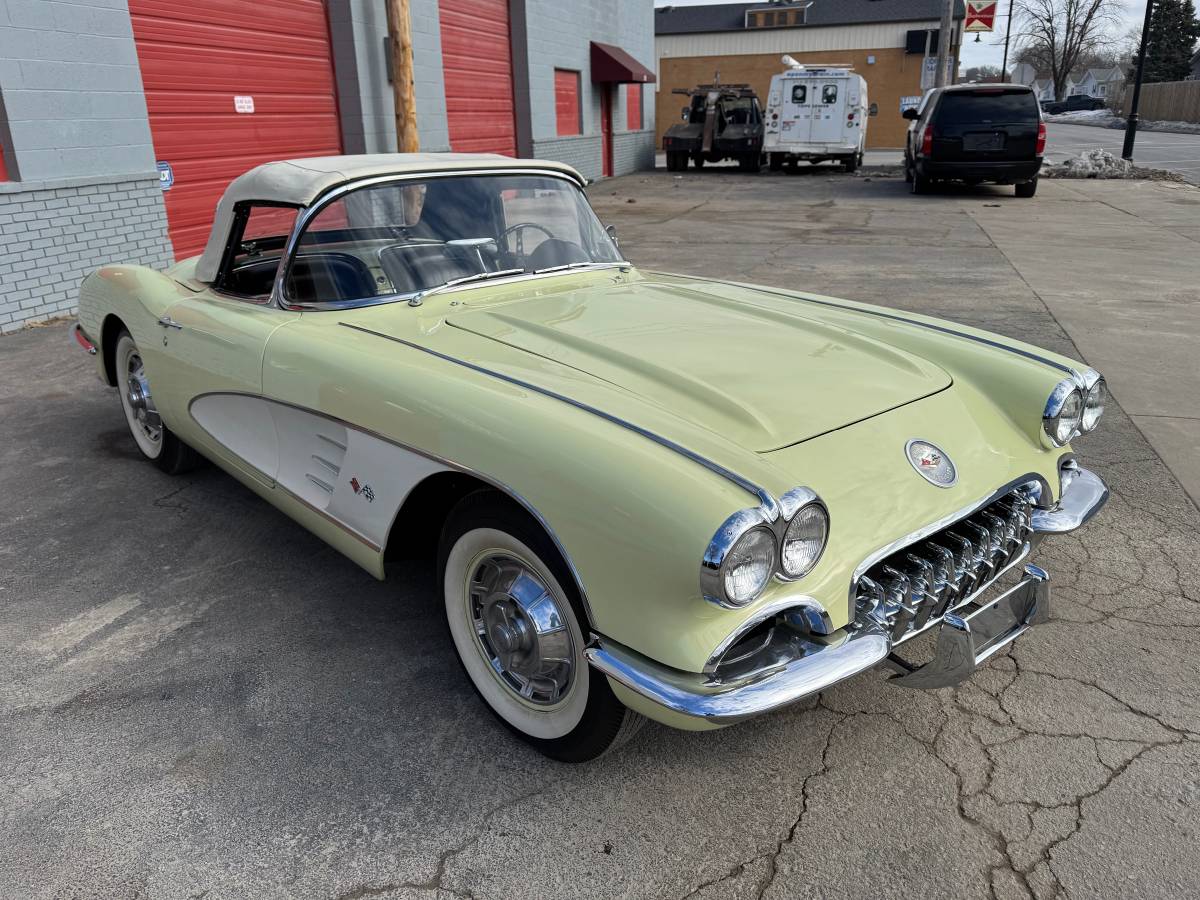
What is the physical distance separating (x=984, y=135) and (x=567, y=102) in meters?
8.25

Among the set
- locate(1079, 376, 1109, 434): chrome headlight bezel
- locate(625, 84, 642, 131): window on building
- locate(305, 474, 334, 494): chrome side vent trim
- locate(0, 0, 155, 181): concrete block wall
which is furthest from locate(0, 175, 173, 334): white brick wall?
locate(625, 84, 642, 131): window on building

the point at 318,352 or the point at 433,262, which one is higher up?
the point at 433,262

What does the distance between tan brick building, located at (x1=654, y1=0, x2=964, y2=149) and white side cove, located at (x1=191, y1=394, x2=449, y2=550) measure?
1428 inches

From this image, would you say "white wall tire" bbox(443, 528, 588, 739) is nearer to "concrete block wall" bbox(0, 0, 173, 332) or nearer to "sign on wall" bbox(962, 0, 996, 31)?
"concrete block wall" bbox(0, 0, 173, 332)

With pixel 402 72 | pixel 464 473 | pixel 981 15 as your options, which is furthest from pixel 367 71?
pixel 981 15

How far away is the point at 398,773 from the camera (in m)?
2.39

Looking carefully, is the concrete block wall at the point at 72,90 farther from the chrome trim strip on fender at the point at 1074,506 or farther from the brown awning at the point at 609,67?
the brown awning at the point at 609,67

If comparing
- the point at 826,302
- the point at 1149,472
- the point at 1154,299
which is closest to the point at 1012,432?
the point at 826,302

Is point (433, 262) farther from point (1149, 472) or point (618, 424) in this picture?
point (1149, 472)

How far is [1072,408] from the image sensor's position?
2.89m

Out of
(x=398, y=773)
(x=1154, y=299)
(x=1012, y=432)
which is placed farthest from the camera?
(x=1154, y=299)

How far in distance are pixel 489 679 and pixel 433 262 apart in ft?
5.14

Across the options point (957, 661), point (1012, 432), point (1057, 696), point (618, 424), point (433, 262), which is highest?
point (433, 262)

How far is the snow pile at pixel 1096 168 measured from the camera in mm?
19844
